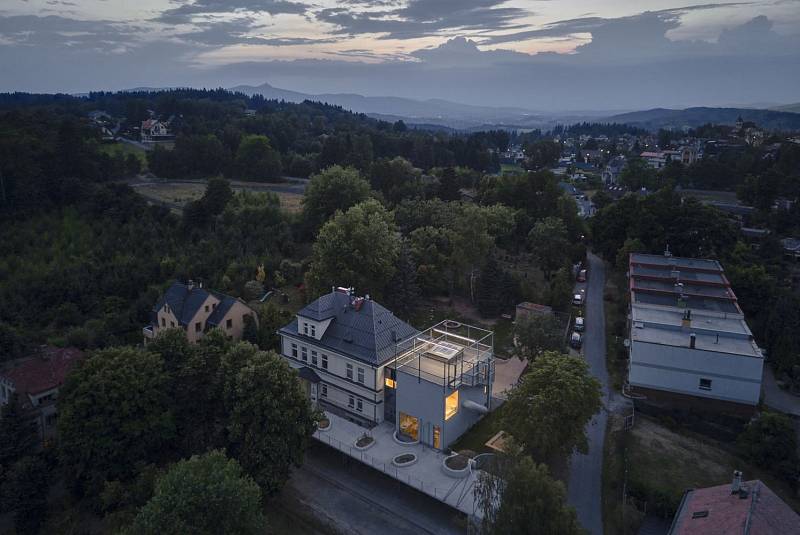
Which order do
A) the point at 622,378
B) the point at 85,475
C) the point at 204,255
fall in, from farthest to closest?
the point at 204,255 < the point at 622,378 < the point at 85,475

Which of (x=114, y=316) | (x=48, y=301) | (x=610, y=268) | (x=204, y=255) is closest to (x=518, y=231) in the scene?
(x=610, y=268)

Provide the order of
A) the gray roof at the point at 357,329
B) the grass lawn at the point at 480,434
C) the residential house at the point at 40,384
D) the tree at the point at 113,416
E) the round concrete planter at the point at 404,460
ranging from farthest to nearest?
the gray roof at the point at 357,329, the residential house at the point at 40,384, the grass lawn at the point at 480,434, the round concrete planter at the point at 404,460, the tree at the point at 113,416

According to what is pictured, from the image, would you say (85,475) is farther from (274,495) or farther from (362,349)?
(362,349)

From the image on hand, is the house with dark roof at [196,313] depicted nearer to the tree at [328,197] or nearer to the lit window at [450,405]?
the lit window at [450,405]

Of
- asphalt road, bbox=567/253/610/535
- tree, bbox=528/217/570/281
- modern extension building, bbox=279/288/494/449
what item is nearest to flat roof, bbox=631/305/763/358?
asphalt road, bbox=567/253/610/535

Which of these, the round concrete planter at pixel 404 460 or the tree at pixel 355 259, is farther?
the tree at pixel 355 259

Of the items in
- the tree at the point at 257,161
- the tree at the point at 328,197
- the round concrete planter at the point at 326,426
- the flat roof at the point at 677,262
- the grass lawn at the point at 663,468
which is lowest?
the grass lawn at the point at 663,468

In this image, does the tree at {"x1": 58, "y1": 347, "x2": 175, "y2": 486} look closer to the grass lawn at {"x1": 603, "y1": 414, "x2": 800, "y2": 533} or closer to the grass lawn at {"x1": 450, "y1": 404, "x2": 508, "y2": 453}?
the grass lawn at {"x1": 450, "y1": 404, "x2": 508, "y2": 453}

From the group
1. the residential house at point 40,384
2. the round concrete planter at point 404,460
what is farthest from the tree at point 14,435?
the round concrete planter at point 404,460
